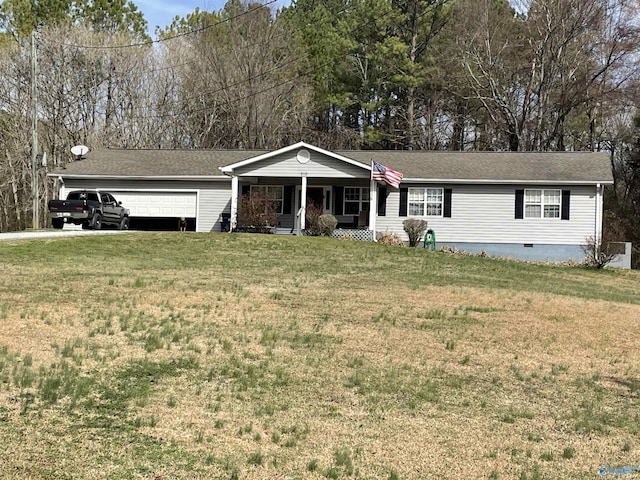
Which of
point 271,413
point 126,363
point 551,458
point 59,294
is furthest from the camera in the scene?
point 59,294

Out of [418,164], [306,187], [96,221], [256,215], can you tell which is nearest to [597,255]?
[418,164]

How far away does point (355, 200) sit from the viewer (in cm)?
2866

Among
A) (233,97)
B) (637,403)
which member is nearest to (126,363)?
(637,403)

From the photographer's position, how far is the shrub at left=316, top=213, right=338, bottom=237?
25.7 metres

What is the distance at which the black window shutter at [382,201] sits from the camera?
27.7 metres

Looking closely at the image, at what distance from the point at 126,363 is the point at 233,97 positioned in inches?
1383

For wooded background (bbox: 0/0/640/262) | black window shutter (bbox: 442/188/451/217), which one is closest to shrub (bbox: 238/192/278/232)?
black window shutter (bbox: 442/188/451/217)

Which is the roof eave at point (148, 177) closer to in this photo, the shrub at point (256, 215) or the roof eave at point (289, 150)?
the roof eave at point (289, 150)

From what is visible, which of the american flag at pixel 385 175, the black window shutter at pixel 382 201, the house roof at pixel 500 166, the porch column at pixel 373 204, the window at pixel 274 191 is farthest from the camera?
the window at pixel 274 191

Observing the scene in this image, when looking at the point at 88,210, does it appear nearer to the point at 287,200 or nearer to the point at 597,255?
the point at 287,200

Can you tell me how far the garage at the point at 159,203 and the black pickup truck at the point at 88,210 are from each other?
1142 mm

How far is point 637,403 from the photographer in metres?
6.91

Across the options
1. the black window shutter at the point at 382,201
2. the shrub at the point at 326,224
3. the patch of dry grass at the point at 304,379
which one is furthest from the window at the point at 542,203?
the patch of dry grass at the point at 304,379

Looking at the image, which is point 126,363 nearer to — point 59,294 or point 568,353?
point 59,294
